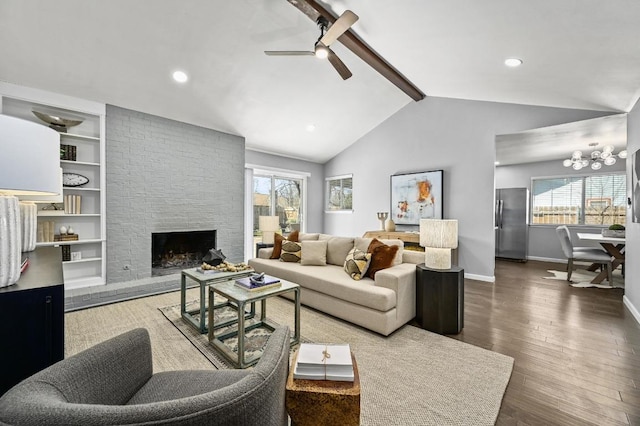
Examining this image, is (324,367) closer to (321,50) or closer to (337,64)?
(321,50)

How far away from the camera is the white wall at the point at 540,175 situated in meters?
6.55

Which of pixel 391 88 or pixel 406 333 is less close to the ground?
pixel 391 88

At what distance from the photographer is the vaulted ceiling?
236 cm

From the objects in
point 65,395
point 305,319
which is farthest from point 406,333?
point 65,395

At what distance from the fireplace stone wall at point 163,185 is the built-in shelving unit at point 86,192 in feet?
0.31

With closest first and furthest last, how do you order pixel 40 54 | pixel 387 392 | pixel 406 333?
pixel 387 392, pixel 406 333, pixel 40 54

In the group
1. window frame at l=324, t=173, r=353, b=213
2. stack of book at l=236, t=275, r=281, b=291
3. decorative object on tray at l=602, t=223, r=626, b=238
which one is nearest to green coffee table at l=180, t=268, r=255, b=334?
stack of book at l=236, t=275, r=281, b=291

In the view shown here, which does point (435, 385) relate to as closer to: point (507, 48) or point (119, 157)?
point (507, 48)

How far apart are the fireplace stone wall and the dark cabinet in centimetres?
349

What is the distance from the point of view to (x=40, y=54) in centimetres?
303

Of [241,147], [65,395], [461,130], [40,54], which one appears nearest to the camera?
[65,395]

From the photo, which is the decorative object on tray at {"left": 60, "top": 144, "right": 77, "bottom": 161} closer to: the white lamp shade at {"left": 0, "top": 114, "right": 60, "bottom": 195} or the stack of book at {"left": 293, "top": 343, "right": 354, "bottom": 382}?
the white lamp shade at {"left": 0, "top": 114, "right": 60, "bottom": 195}

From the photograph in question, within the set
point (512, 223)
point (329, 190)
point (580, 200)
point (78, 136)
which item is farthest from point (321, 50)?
point (580, 200)

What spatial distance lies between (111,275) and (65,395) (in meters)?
3.90
